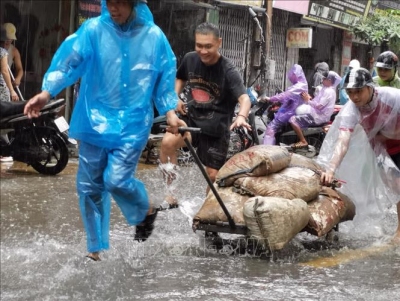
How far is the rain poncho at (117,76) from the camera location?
3.88m

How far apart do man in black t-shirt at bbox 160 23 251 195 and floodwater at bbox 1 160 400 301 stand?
0.48 m

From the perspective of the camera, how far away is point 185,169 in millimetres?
8977

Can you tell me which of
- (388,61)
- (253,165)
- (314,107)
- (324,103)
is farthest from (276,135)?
(253,165)

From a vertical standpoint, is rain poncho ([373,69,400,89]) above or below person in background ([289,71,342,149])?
above

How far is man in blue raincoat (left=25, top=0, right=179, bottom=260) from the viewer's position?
3842 millimetres

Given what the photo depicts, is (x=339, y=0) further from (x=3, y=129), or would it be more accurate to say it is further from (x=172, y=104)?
(x=172, y=104)

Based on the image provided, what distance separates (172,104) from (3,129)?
2.45 meters

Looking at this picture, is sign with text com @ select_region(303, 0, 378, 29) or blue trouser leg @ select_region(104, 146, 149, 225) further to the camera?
sign with text com @ select_region(303, 0, 378, 29)

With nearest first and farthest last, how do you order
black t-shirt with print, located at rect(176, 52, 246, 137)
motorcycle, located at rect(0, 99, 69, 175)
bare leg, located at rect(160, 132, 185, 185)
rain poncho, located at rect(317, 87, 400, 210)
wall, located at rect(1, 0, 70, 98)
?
1. black t-shirt with print, located at rect(176, 52, 246, 137)
2. bare leg, located at rect(160, 132, 185, 185)
3. rain poncho, located at rect(317, 87, 400, 210)
4. motorcycle, located at rect(0, 99, 69, 175)
5. wall, located at rect(1, 0, 70, 98)

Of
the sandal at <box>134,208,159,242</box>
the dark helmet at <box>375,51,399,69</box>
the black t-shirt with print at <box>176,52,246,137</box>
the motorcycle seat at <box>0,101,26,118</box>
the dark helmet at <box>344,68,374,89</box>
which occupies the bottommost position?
the sandal at <box>134,208,159,242</box>

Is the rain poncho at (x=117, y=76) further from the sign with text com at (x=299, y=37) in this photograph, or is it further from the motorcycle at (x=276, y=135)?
the sign with text com at (x=299, y=37)

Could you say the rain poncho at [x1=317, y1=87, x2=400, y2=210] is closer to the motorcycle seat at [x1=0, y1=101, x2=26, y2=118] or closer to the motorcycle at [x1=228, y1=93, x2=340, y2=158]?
the motorcycle seat at [x1=0, y1=101, x2=26, y2=118]

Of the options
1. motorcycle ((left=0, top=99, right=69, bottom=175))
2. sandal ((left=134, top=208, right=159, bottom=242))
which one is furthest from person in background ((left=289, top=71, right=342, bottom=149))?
Result: sandal ((left=134, top=208, right=159, bottom=242))

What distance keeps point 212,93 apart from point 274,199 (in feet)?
3.68
